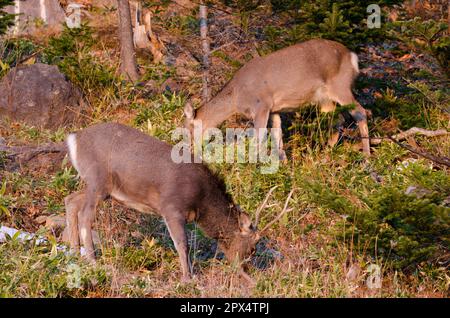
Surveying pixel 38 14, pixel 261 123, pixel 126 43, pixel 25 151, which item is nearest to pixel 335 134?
pixel 261 123

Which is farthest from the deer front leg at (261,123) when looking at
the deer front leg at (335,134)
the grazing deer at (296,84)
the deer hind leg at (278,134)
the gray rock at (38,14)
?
the gray rock at (38,14)

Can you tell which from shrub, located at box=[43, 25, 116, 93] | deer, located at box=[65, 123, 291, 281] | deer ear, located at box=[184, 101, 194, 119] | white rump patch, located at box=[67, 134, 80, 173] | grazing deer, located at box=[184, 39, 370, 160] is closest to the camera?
deer, located at box=[65, 123, 291, 281]

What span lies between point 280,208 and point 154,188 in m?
2.05

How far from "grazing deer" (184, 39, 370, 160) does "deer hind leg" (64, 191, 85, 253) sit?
12.0 ft

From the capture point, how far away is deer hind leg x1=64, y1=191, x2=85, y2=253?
9102mm

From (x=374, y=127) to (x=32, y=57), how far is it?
5977 mm

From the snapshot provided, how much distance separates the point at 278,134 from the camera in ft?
41.0

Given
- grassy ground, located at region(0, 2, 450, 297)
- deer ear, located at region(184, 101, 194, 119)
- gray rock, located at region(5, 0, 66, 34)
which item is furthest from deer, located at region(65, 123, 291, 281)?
gray rock, located at region(5, 0, 66, 34)

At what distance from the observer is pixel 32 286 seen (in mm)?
7582

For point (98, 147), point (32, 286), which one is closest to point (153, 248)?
point (98, 147)

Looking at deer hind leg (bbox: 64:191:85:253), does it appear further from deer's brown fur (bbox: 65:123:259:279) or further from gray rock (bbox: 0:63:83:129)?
gray rock (bbox: 0:63:83:129)

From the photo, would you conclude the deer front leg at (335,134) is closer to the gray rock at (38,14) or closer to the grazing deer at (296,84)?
the grazing deer at (296,84)

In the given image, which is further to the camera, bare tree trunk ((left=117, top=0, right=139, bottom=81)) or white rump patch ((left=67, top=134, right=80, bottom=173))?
bare tree trunk ((left=117, top=0, right=139, bottom=81))

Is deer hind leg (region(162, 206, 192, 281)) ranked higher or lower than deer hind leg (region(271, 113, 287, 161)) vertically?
lower
